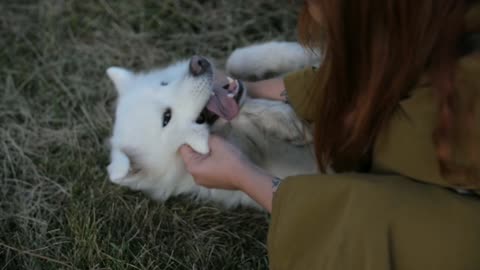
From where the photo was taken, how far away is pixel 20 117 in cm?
313

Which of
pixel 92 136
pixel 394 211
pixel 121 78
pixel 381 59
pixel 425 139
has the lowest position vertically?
pixel 92 136

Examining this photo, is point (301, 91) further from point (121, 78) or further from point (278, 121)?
point (121, 78)

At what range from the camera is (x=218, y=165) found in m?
2.22

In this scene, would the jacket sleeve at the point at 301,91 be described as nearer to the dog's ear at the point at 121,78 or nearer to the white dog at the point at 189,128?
the white dog at the point at 189,128

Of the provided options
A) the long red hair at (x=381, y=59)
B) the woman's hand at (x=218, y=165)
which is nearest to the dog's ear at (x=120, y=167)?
the woman's hand at (x=218, y=165)

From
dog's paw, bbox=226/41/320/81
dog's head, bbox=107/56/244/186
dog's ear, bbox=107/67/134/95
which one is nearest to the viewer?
dog's head, bbox=107/56/244/186

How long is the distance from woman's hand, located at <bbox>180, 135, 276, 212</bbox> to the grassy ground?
34 cm

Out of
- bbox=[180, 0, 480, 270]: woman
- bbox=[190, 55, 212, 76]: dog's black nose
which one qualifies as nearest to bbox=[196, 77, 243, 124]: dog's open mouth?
bbox=[190, 55, 212, 76]: dog's black nose

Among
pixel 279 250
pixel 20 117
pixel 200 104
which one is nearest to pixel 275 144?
pixel 200 104

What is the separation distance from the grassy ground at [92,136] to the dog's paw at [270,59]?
47 cm

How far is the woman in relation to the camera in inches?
60.6

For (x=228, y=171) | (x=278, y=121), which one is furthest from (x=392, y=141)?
(x=278, y=121)

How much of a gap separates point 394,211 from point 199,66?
100 centimetres

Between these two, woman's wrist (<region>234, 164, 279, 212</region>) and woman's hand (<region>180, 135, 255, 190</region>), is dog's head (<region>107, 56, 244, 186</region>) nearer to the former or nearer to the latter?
woman's hand (<region>180, 135, 255, 190</region>)
